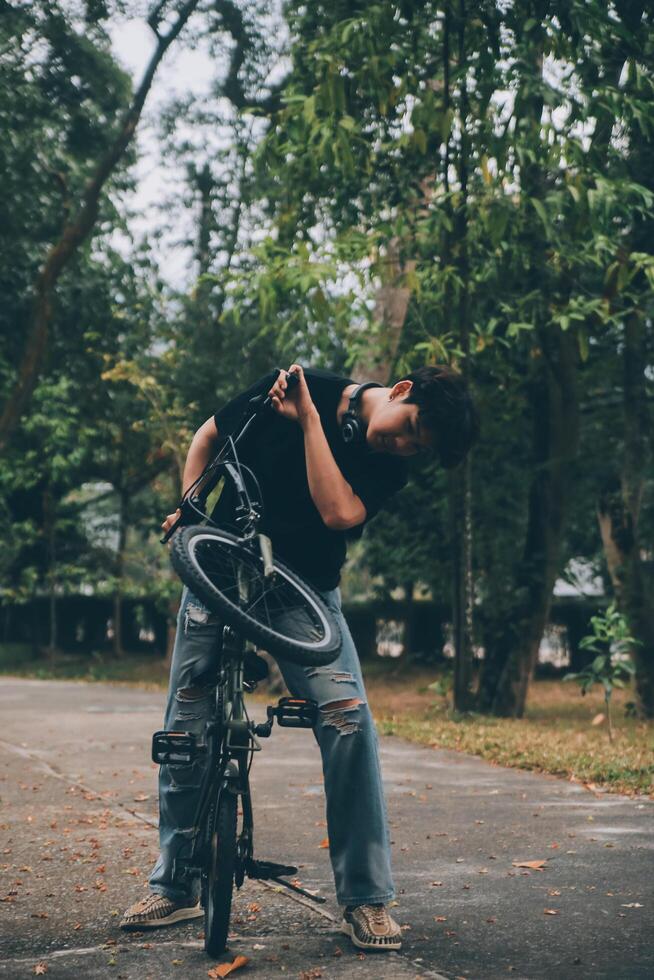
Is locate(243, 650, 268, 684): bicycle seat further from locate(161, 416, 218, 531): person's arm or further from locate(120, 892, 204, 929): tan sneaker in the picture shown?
locate(120, 892, 204, 929): tan sneaker

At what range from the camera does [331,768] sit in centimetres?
391

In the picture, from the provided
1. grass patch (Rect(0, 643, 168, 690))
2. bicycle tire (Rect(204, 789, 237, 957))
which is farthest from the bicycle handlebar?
grass patch (Rect(0, 643, 168, 690))

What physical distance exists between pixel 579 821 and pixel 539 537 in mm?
7768

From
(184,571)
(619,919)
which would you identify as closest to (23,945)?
(184,571)

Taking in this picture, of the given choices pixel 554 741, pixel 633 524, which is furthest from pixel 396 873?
pixel 633 524

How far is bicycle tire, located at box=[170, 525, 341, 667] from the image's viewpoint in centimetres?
352

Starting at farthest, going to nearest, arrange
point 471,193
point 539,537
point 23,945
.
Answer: point 539,537
point 471,193
point 23,945

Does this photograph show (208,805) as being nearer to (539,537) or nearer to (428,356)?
(428,356)

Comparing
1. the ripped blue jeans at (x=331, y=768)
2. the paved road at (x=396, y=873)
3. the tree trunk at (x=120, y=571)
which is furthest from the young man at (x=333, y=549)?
the tree trunk at (x=120, y=571)

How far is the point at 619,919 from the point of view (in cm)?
407

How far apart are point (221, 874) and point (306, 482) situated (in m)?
1.25

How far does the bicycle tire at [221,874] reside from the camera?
11.8 ft

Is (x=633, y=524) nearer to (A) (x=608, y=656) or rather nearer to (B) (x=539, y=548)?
(B) (x=539, y=548)

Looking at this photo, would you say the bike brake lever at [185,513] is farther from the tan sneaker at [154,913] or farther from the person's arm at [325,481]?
the tan sneaker at [154,913]
